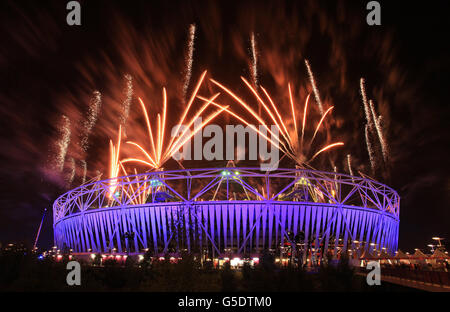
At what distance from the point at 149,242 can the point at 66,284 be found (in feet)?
118

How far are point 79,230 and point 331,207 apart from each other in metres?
37.1

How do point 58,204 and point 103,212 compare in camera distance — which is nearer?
point 103,212

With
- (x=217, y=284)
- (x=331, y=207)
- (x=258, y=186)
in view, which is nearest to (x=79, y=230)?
(x=258, y=186)

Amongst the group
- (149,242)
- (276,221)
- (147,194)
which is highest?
(147,194)

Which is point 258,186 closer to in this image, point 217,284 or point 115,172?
point 115,172

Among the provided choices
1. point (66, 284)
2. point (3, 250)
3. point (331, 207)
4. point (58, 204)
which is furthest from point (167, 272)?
point (58, 204)

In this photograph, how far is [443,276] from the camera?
55.2ft
